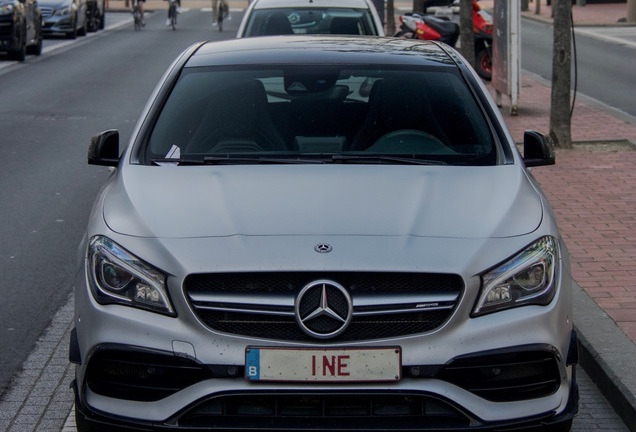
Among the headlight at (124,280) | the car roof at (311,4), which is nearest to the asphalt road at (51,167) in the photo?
the headlight at (124,280)

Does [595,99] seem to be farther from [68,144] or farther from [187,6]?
→ [187,6]

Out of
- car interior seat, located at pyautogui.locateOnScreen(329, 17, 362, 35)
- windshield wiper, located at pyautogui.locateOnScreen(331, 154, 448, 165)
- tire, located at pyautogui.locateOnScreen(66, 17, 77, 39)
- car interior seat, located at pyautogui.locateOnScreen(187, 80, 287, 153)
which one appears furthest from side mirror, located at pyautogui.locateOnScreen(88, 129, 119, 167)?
tire, located at pyautogui.locateOnScreen(66, 17, 77, 39)

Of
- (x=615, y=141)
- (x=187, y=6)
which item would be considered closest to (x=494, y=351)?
(x=615, y=141)

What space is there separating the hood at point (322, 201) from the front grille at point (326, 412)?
0.59m

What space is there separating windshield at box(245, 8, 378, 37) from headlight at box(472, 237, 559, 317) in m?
8.58

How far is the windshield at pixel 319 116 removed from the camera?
5457 millimetres

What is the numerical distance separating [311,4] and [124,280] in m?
9.65

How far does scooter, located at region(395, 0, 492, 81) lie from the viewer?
22.0m

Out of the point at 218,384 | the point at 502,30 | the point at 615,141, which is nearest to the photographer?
the point at 218,384

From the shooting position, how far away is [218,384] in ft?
13.1

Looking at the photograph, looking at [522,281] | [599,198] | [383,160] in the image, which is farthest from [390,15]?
[522,281]

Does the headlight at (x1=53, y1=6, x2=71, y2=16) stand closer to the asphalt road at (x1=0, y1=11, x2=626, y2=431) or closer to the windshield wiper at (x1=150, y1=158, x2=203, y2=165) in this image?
the asphalt road at (x1=0, y1=11, x2=626, y2=431)

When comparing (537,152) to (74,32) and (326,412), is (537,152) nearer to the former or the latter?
(326,412)

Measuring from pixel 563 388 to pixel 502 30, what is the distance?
42.4 ft
